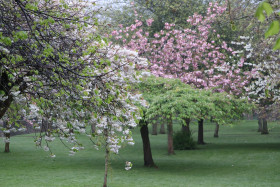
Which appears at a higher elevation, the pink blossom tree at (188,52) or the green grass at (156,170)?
the pink blossom tree at (188,52)

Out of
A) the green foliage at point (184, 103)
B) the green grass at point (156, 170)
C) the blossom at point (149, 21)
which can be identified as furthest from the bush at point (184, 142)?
the green foliage at point (184, 103)

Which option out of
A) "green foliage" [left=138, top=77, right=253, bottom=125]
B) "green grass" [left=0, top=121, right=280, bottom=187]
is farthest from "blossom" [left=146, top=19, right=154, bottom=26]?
"green foliage" [left=138, top=77, right=253, bottom=125]

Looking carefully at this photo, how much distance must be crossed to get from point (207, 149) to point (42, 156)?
11495mm

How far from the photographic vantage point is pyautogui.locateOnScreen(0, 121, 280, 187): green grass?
57.1ft

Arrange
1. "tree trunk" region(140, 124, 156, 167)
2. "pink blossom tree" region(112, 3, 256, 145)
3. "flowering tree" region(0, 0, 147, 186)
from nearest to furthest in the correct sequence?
"flowering tree" region(0, 0, 147, 186) → "tree trunk" region(140, 124, 156, 167) → "pink blossom tree" region(112, 3, 256, 145)

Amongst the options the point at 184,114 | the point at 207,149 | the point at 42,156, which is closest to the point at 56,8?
the point at 184,114

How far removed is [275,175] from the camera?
19.0 m

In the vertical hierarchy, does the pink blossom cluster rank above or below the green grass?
above

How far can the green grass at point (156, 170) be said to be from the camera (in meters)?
17.4

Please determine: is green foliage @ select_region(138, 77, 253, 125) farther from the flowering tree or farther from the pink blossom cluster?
the flowering tree

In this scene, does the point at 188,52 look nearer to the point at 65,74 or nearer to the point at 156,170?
the point at 156,170

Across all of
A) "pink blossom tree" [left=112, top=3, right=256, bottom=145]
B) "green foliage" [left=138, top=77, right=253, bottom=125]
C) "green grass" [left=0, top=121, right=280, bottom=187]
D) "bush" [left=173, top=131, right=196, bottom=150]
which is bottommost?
"green grass" [left=0, top=121, right=280, bottom=187]

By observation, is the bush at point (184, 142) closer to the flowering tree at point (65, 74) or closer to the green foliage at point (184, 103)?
the green foliage at point (184, 103)

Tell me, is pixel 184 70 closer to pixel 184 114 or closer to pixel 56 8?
pixel 184 114
